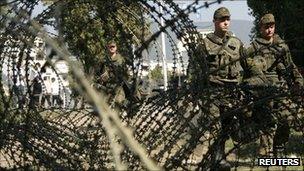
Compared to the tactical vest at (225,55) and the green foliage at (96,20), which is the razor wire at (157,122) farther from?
the tactical vest at (225,55)

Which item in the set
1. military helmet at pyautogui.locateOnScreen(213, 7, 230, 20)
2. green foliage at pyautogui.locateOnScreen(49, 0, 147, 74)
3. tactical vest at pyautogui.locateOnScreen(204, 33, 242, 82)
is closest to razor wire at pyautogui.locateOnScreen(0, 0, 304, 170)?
green foliage at pyautogui.locateOnScreen(49, 0, 147, 74)

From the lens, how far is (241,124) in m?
4.09

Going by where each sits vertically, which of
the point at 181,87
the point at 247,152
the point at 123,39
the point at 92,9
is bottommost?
the point at 247,152

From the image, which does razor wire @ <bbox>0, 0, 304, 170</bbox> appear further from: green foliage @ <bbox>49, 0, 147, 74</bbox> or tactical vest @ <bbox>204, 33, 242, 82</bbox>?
tactical vest @ <bbox>204, 33, 242, 82</bbox>

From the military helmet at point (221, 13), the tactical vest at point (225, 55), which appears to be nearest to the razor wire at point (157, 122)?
the tactical vest at point (225, 55)

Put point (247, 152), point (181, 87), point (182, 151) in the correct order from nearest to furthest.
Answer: point (182, 151) < point (181, 87) < point (247, 152)

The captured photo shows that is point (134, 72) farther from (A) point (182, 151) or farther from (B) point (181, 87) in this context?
(A) point (182, 151)

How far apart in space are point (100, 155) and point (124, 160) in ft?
1.13

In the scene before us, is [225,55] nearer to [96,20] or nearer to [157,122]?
[96,20]

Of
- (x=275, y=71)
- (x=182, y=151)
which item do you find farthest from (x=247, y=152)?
(x=182, y=151)

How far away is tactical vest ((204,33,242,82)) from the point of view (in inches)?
248

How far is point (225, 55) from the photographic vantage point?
6395mm

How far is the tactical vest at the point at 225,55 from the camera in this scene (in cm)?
630

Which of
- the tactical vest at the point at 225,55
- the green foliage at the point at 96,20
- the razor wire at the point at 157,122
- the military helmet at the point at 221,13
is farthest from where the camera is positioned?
the military helmet at the point at 221,13
